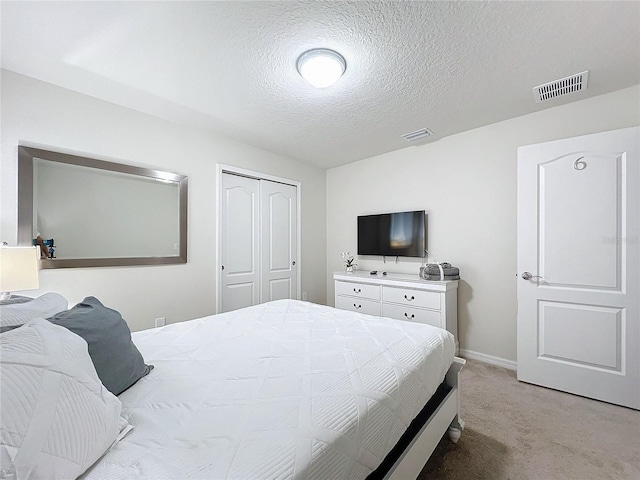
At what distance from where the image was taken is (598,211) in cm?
221

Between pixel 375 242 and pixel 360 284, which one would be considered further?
pixel 375 242

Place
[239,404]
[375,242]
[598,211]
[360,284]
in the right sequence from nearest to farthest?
[239,404] → [598,211] → [360,284] → [375,242]

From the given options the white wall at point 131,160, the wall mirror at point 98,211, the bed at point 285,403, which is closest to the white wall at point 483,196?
the bed at point 285,403

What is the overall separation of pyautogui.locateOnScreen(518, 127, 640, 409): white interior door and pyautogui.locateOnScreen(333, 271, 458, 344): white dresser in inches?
24.6

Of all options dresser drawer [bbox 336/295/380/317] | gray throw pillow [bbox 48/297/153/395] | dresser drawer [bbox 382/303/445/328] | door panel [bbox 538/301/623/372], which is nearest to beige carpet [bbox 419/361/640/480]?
door panel [bbox 538/301/623/372]

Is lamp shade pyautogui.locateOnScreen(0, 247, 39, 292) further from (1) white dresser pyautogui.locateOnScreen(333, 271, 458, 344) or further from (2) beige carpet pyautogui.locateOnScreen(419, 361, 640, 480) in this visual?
(1) white dresser pyautogui.locateOnScreen(333, 271, 458, 344)

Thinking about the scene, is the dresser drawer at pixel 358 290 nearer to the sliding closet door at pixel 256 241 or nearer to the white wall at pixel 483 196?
the white wall at pixel 483 196

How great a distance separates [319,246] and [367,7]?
334 centimetres

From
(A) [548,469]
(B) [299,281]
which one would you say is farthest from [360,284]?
(A) [548,469]

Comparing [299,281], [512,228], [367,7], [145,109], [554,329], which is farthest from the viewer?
[299,281]

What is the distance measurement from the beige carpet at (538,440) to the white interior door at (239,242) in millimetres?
2525

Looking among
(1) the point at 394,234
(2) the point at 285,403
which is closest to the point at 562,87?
(1) the point at 394,234

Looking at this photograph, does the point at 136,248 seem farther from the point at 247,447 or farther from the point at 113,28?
the point at 247,447

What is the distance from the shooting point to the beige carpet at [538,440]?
1500 millimetres
